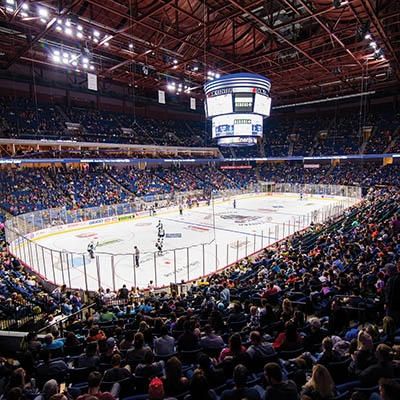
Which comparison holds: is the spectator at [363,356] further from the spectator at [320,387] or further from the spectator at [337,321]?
the spectator at [337,321]

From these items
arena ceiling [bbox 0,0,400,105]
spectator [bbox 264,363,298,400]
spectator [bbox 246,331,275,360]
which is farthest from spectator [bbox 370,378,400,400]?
arena ceiling [bbox 0,0,400,105]

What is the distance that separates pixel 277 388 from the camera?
112 inches

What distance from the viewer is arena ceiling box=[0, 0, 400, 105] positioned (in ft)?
56.1

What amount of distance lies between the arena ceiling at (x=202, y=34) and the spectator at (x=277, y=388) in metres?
17.9

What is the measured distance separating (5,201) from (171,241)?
1480cm

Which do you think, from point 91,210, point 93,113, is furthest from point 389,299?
point 93,113

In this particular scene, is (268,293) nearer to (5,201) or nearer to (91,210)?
(91,210)

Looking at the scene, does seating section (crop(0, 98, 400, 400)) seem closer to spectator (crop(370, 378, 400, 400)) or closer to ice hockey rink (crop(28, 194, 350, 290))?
spectator (crop(370, 378, 400, 400))

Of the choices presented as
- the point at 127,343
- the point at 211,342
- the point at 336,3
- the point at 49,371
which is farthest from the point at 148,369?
the point at 336,3

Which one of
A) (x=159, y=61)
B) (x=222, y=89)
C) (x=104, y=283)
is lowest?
(x=104, y=283)

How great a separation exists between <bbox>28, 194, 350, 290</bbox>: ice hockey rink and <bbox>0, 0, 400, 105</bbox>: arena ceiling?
1366cm

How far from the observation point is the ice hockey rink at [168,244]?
14250 millimetres

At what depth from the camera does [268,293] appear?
7.52 metres

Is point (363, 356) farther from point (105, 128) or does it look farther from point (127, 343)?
point (105, 128)
